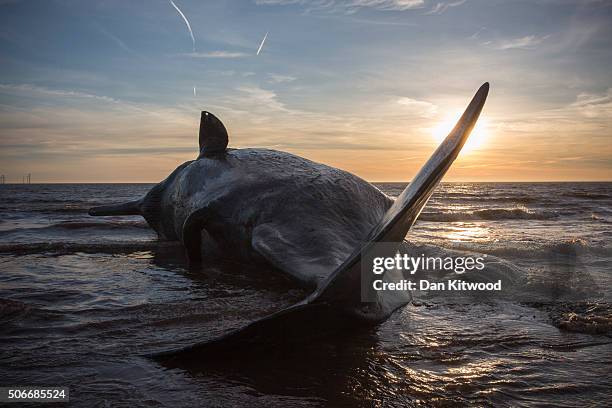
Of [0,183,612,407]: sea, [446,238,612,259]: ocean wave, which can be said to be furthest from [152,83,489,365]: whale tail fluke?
[446,238,612,259]: ocean wave

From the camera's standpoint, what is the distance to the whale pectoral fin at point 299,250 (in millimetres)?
2820

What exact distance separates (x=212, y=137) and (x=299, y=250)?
2.86 m

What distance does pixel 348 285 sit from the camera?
7.16ft

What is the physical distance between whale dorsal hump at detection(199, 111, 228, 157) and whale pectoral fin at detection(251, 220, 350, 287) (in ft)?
7.15

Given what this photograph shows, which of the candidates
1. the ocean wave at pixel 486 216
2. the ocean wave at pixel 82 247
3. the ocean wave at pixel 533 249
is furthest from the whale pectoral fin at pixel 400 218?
the ocean wave at pixel 486 216

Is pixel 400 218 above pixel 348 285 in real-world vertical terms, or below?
above

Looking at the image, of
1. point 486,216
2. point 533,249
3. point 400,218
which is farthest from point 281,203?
point 486,216

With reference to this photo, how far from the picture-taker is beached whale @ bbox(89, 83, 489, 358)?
2172 mm

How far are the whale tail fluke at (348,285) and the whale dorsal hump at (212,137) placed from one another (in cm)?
329

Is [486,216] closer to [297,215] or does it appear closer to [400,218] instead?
[297,215]

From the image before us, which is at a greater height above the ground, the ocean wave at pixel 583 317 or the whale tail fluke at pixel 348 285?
the whale tail fluke at pixel 348 285

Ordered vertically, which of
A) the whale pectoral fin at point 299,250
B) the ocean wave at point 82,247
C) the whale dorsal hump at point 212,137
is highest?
the whale dorsal hump at point 212,137

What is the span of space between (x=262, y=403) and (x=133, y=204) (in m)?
5.86

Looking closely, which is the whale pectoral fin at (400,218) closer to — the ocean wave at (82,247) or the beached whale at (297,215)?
Answer: the beached whale at (297,215)
